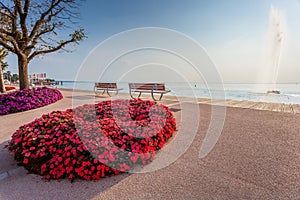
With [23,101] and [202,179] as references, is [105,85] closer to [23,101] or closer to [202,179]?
[23,101]

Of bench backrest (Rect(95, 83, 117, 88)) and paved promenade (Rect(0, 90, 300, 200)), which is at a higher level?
bench backrest (Rect(95, 83, 117, 88))

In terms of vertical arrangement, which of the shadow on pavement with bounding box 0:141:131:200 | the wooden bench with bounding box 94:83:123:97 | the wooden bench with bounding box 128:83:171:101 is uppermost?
the wooden bench with bounding box 128:83:171:101

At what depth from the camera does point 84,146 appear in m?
2.65

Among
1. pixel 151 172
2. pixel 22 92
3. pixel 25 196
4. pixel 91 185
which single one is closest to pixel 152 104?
pixel 151 172

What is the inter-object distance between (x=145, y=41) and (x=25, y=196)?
3.81m

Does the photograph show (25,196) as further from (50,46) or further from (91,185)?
(50,46)

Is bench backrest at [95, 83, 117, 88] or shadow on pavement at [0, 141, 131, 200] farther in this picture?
bench backrest at [95, 83, 117, 88]

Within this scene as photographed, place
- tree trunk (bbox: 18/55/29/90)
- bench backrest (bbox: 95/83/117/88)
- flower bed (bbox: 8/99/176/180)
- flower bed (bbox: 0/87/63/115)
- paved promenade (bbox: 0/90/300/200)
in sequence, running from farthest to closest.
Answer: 1. bench backrest (bbox: 95/83/117/88)
2. tree trunk (bbox: 18/55/29/90)
3. flower bed (bbox: 0/87/63/115)
4. flower bed (bbox: 8/99/176/180)
5. paved promenade (bbox: 0/90/300/200)

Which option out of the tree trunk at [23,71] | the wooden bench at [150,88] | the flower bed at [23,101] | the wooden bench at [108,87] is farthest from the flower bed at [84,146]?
the wooden bench at [108,87]

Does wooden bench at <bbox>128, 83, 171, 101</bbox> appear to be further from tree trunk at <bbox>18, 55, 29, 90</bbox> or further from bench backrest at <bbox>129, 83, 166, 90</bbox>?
tree trunk at <bbox>18, 55, 29, 90</bbox>

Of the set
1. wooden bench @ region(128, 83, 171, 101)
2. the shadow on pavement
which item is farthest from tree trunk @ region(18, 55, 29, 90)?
the shadow on pavement

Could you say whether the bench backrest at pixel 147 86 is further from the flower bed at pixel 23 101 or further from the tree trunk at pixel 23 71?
the tree trunk at pixel 23 71

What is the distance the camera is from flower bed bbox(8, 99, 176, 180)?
2498 mm

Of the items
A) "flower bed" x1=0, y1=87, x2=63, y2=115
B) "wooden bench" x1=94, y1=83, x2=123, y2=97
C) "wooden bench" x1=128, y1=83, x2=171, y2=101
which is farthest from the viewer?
"wooden bench" x1=94, y1=83, x2=123, y2=97
